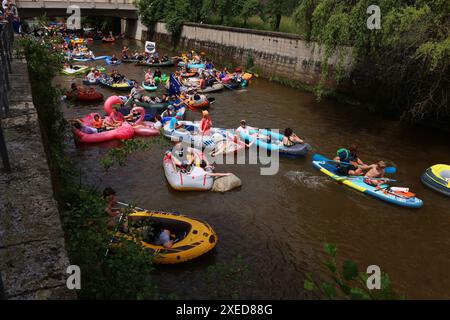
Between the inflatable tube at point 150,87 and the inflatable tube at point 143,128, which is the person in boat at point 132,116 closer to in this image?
the inflatable tube at point 143,128

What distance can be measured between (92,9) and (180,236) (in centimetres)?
3916

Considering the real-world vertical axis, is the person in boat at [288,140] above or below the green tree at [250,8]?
below

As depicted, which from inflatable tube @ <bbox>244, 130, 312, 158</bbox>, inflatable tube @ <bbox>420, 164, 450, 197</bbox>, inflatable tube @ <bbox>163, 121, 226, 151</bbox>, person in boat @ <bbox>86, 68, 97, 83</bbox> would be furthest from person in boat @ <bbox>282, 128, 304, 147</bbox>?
person in boat @ <bbox>86, 68, 97, 83</bbox>

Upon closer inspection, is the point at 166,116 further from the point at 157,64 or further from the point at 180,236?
the point at 157,64

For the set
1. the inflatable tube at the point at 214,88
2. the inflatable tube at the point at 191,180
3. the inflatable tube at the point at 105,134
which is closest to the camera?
the inflatable tube at the point at 191,180

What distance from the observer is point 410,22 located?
46.0ft

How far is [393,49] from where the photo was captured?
51.3 feet

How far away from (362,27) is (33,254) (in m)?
15.3

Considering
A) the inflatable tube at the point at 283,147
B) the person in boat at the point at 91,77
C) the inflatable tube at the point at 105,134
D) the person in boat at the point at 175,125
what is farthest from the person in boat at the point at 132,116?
the person in boat at the point at 91,77

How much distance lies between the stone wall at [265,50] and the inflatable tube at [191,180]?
989 cm

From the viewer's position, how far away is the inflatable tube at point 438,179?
39.3ft

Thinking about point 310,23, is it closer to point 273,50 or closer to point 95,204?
point 273,50

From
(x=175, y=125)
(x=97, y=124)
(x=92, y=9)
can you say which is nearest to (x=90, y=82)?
(x=97, y=124)
